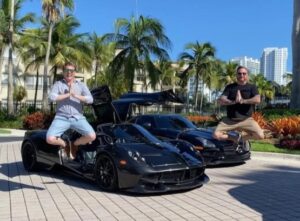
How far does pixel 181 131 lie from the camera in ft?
39.4

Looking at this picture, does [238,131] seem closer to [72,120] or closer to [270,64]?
[72,120]

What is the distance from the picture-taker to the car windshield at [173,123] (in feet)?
40.6

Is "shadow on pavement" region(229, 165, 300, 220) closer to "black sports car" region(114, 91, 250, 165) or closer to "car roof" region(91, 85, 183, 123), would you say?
"black sports car" region(114, 91, 250, 165)

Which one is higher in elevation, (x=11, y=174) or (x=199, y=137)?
(x=199, y=137)

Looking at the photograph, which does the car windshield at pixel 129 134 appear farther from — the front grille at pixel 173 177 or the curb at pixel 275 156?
the curb at pixel 275 156

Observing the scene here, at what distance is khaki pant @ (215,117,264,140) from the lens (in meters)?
8.52

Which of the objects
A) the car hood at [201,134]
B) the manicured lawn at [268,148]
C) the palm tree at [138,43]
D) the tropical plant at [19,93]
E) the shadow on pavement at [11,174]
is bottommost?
the shadow on pavement at [11,174]

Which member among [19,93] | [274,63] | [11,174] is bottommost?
[11,174]

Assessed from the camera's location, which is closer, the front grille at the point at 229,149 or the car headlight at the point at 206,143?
the car headlight at the point at 206,143

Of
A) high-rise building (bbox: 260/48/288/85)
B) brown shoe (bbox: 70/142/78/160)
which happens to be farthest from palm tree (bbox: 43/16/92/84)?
high-rise building (bbox: 260/48/288/85)

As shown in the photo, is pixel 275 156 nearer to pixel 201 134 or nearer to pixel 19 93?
pixel 201 134

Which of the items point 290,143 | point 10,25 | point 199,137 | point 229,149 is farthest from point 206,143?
point 10,25

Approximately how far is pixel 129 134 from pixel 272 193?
2.68 meters

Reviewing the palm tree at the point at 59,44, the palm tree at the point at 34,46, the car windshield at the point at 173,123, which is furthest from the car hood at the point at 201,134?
the palm tree at the point at 34,46
